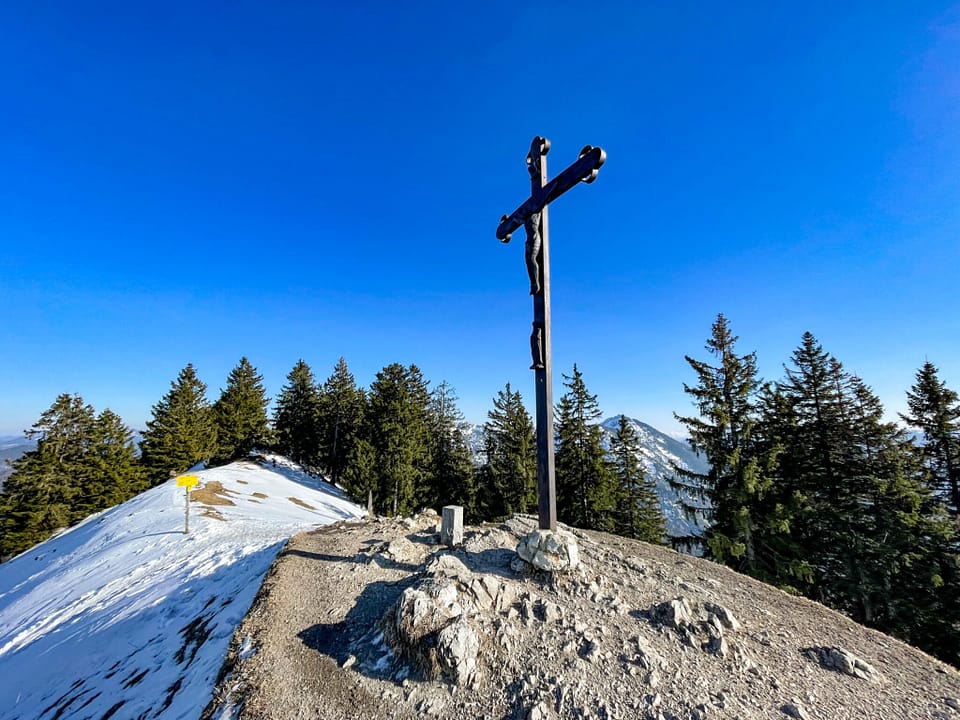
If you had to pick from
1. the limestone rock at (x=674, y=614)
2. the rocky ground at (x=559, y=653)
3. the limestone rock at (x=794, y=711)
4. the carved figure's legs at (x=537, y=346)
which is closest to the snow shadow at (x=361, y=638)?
the rocky ground at (x=559, y=653)

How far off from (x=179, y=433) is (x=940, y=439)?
50.6m

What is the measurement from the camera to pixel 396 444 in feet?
97.4

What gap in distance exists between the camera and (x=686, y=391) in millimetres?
17062

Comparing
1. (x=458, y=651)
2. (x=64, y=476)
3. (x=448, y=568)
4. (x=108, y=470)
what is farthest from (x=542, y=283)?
(x=108, y=470)

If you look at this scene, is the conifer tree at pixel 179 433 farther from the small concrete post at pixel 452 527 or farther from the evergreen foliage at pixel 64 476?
the small concrete post at pixel 452 527

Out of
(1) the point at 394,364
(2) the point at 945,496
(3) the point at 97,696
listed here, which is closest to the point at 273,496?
(1) the point at 394,364

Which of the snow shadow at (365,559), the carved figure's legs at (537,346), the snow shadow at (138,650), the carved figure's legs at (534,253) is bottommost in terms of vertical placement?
the snow shadow at (138,650)

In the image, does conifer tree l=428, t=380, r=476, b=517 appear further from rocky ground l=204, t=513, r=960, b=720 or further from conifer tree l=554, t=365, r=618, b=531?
rocky ground l=204, t=513, r=960, b=720

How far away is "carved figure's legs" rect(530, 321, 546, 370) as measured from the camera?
6.74 m

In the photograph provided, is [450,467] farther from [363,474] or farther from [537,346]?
[537,346]

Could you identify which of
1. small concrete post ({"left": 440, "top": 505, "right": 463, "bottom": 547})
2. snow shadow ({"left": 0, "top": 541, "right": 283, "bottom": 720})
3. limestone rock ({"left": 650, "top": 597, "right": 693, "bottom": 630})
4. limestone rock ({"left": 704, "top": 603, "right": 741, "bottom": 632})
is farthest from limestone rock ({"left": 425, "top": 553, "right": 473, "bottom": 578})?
limestone rock ({"left": 704, "top": 603, "right": 741, "bottom": 632})

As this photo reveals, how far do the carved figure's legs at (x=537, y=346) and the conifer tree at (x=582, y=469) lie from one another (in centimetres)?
1956

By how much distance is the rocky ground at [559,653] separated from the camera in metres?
3.87

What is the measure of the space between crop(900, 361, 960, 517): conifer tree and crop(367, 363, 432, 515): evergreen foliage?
1080 inches
